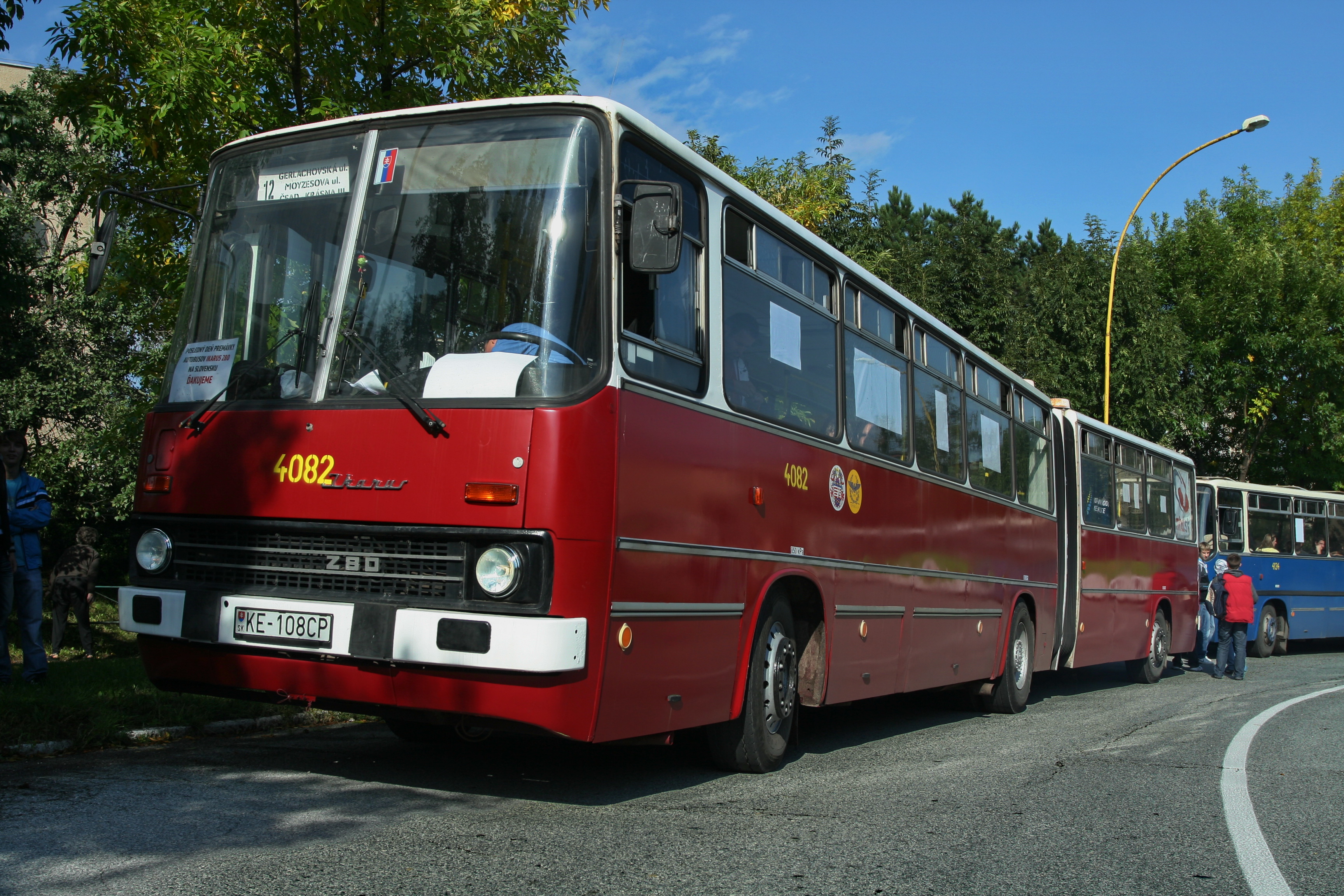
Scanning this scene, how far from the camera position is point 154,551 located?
5699 mm

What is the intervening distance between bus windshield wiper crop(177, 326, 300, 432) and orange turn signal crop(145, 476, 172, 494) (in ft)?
0.86

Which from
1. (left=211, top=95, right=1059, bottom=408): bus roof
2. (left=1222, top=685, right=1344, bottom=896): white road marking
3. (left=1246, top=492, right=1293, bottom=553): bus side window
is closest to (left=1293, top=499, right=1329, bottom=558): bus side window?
(left=1246, top=492, right=1293, bottom=553): bus side window

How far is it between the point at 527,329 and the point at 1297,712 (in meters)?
10.3

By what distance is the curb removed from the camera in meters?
6.44

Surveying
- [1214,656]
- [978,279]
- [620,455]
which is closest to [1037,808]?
Result: [620,455]

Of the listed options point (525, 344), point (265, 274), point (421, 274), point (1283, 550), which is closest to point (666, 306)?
point (525, 344)

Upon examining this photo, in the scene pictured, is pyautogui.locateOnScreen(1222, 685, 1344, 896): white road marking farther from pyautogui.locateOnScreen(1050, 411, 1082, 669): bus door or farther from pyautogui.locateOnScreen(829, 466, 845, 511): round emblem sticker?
pyautogui.locateOnScreen(1050, 411, 1082, 669): bus door

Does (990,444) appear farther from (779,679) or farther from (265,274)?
(265,274)

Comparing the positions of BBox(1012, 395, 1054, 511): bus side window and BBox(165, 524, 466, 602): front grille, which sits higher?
BBox(1012, 395, 1054, 511): bus side window

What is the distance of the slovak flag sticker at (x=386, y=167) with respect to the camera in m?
5.64

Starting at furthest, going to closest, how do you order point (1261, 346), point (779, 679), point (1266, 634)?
point (1261, 346) < point (1266, 634) < point (779, 679)

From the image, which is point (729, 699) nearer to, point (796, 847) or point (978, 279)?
point (796, 847)

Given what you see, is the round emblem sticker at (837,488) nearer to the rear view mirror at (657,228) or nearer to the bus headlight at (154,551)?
the rear view mirror at (657,228)

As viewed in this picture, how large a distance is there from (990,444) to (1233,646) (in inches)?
338
